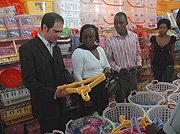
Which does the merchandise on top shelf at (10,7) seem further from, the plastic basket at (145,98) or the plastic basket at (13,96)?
the plastic basket at (145,98)

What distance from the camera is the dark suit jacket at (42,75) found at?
1.38 m

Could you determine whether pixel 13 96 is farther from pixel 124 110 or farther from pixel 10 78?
pixel 124 110

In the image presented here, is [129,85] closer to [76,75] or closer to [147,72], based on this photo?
[76,75]

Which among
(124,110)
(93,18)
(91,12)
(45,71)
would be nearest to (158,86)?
(124,110)

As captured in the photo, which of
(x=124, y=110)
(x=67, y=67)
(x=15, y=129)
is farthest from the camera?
(x=67, y=67)

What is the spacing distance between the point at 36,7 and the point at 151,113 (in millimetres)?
2398

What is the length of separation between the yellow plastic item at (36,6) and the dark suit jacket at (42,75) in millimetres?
1258

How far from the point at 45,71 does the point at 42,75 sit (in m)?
0.05

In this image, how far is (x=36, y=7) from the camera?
2.50 m

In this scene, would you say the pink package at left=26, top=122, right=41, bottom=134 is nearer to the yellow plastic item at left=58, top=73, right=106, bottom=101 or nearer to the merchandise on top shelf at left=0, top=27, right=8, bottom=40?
the merchandise on top shelf at left=0, top=27, right=8, bottom=40

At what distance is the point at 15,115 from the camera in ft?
7.87

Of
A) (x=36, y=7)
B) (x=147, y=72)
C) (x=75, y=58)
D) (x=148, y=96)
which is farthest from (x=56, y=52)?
(x=147, y=72)

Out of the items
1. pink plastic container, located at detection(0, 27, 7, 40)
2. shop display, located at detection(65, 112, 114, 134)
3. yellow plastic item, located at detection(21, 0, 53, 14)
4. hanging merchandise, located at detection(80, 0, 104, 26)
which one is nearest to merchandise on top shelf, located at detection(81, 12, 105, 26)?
hanging merchandise, located at detection(80, 0, 104, 26)

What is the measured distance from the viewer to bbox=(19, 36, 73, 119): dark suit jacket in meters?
1.38
